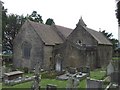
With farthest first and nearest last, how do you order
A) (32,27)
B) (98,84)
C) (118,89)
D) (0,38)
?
1. (0,38)
2. (32,27)
3. (118,89)
4. (98,84)

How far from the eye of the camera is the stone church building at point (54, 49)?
33.8m

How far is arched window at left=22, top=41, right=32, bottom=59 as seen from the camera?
3669 cm

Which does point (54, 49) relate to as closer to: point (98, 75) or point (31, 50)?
point (31, 50)

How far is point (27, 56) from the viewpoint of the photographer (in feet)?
121

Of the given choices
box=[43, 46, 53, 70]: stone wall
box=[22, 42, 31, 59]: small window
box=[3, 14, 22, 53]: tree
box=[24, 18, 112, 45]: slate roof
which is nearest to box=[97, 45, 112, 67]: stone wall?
box=[24, 18, 112, 45]: slate roof

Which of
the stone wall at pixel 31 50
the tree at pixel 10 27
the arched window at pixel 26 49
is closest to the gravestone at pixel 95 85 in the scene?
the stone wall at pixel 31 50

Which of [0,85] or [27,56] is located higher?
[27,56]

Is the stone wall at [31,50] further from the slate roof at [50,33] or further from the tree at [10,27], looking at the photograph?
the tree at [10,27]

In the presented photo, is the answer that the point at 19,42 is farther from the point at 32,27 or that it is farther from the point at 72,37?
the point at 72,37

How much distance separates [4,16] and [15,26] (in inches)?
256

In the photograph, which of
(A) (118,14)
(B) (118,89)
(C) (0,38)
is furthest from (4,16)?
(B) (118,89)

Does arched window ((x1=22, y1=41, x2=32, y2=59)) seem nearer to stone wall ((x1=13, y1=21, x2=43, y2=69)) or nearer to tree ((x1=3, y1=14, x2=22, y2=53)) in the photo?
stone wall ((x1=13, y1=21, x2=43, y2=69))

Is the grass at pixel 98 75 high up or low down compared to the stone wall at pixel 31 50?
down

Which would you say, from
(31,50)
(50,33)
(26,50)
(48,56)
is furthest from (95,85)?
(50,33)
